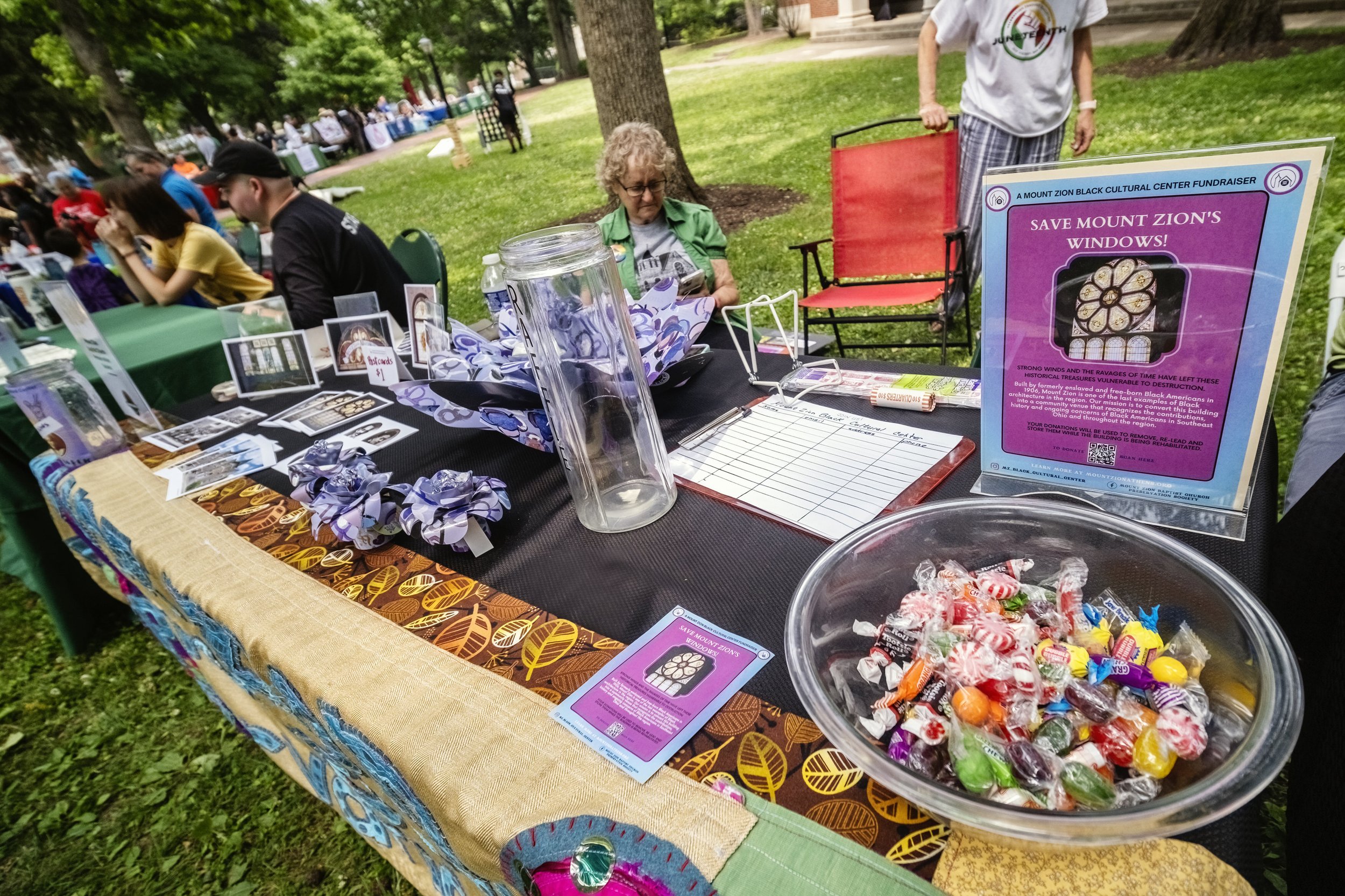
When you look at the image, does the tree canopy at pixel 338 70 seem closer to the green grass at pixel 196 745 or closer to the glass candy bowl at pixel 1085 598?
the green grass at pixel 196 745

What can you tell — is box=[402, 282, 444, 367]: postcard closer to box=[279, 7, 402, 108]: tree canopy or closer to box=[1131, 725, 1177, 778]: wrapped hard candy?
box=[1131, 725, 1177, 778]: wrapped hard candy

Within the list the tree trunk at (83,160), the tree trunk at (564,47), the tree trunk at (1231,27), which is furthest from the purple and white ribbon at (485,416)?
the tree trunk at (564,47)

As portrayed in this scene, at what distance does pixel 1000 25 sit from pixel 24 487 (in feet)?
14.1

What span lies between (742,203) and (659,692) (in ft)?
21.6

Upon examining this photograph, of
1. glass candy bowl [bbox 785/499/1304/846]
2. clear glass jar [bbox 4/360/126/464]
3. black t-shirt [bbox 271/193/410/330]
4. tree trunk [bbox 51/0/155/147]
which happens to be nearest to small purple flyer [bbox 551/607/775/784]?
glass candy bowl [bbox 785/499/1304/846]

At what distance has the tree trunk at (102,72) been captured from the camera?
10320mm

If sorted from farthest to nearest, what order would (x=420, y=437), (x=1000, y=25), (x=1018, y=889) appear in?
(x=1000, y=25), (x=420, y=437), (x=1018, y=889)

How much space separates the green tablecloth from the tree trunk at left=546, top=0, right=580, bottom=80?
2717cm

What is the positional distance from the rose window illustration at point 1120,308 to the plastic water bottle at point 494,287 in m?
1.10

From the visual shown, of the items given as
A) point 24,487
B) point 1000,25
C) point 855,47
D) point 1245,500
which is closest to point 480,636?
point 1245,500

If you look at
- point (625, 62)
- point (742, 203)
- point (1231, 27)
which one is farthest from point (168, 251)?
point (1231, 27)

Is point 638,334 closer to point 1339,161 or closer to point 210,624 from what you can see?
point 210,624

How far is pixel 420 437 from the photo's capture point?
152 centimetres

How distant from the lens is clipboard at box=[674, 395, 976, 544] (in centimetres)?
96
